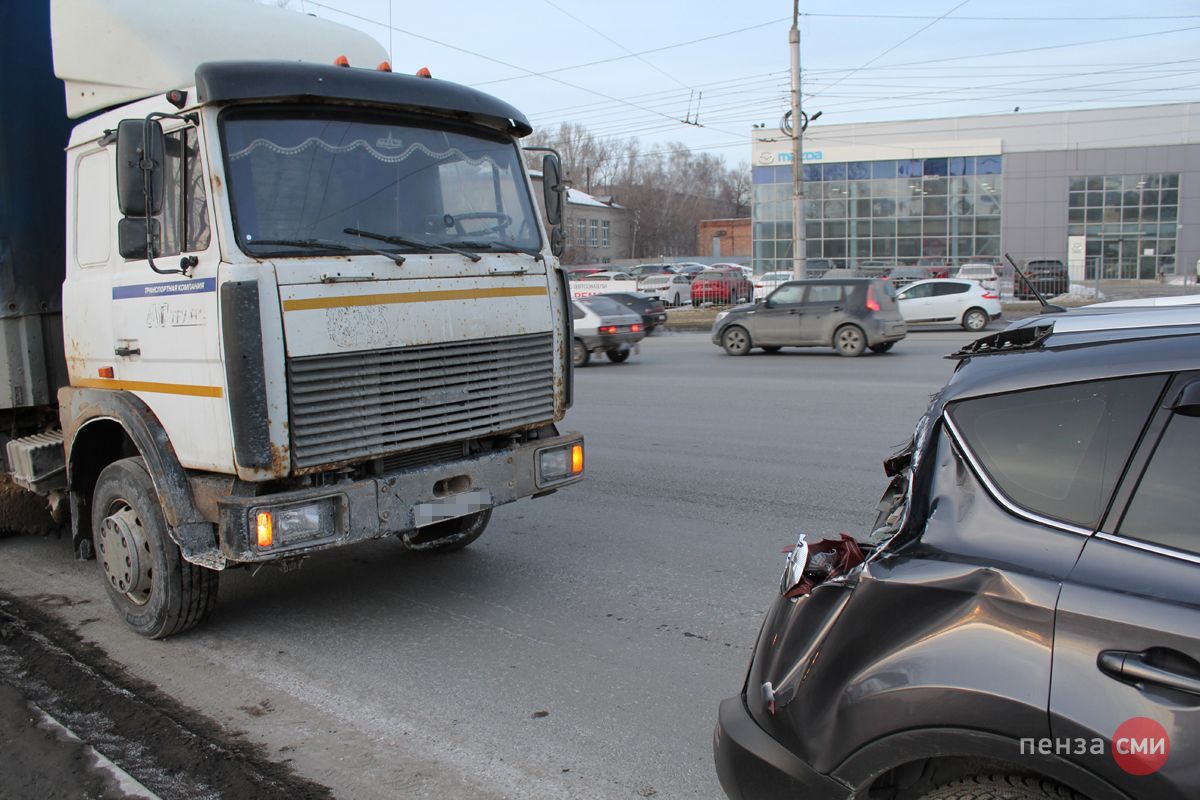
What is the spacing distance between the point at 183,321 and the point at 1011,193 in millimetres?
52291

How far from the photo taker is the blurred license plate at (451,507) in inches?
194

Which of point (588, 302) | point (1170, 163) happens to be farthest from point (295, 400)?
point (1170, 163)

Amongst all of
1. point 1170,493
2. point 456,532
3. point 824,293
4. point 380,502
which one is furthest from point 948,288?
point 1170,493

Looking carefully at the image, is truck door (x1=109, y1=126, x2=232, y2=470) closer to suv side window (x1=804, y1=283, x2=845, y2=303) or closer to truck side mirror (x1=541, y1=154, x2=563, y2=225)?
truck side mirror (x1=541, y1=154, x2=563, y2=225)

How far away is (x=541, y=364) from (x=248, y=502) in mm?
1851

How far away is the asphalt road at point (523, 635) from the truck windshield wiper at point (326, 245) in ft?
6.47

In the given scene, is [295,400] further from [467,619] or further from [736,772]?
[736,772]

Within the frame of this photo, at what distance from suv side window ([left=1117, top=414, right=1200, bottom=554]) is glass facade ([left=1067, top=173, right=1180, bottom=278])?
52315 mm

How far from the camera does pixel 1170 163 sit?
159ft

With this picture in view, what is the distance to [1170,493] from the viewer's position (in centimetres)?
219

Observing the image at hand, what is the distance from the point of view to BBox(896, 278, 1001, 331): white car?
83.7ft

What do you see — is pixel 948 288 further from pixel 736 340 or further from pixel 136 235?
pixel 136 235

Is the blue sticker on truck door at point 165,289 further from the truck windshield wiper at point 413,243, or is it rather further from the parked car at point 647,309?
the parked car at point 647,309

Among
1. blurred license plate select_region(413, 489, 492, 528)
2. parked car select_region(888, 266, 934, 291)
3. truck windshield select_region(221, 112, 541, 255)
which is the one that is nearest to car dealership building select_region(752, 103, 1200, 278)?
parked car select_region(888, 266, 934, 291)
